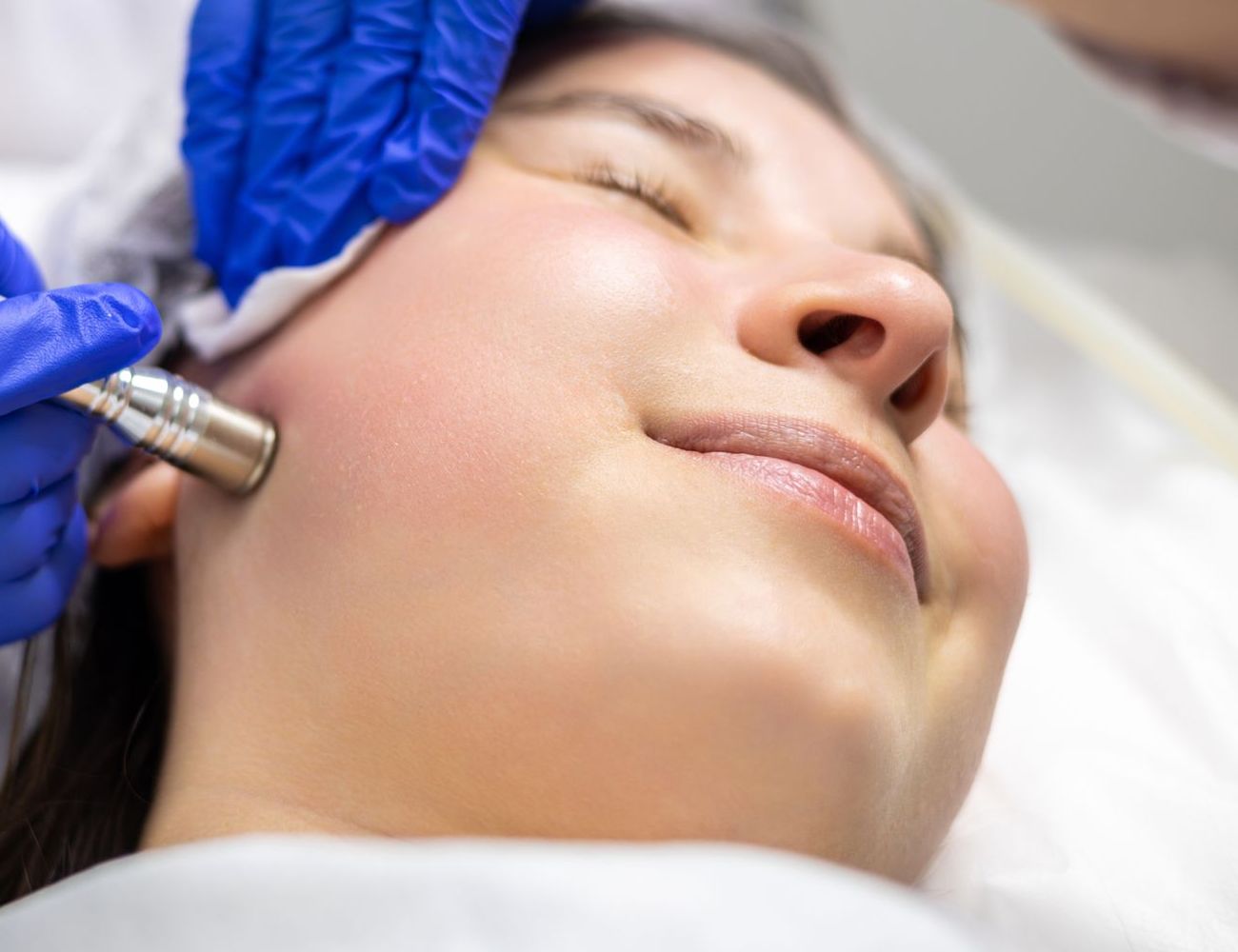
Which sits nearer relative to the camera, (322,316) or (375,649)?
(375,649)

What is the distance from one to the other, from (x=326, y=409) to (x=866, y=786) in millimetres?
431

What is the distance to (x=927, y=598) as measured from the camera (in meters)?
0.79

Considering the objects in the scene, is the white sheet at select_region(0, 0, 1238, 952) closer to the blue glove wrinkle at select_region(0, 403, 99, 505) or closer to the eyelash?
the blue glove wrinkle at select_region(0, 403, 99, 505)

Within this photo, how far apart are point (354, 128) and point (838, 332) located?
1.45 ft

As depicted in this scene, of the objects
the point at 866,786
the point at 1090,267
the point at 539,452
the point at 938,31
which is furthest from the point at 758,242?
the point at 938,31

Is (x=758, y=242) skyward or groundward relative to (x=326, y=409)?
skyward

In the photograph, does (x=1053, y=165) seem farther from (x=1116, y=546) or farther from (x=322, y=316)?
(x=322, y=316)

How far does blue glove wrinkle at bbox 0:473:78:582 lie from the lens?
0.82 m

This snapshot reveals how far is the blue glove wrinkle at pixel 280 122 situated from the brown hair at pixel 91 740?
20 centimetres

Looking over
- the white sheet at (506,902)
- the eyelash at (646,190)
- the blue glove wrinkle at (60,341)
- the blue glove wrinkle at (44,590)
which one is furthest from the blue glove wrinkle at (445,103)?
the white sheet at (506,902)

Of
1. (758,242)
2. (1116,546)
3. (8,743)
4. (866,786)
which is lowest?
(8,743)

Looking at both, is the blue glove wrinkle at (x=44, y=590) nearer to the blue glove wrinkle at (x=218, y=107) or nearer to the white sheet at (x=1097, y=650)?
the blue glove wrinkle at (x=218, y=107)

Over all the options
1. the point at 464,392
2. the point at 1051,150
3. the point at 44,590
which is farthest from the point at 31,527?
the point at 1051,150

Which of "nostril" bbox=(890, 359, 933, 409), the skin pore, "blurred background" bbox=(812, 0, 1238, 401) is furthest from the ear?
"blurred background" bbox=(812, 0, 1238, 401)
